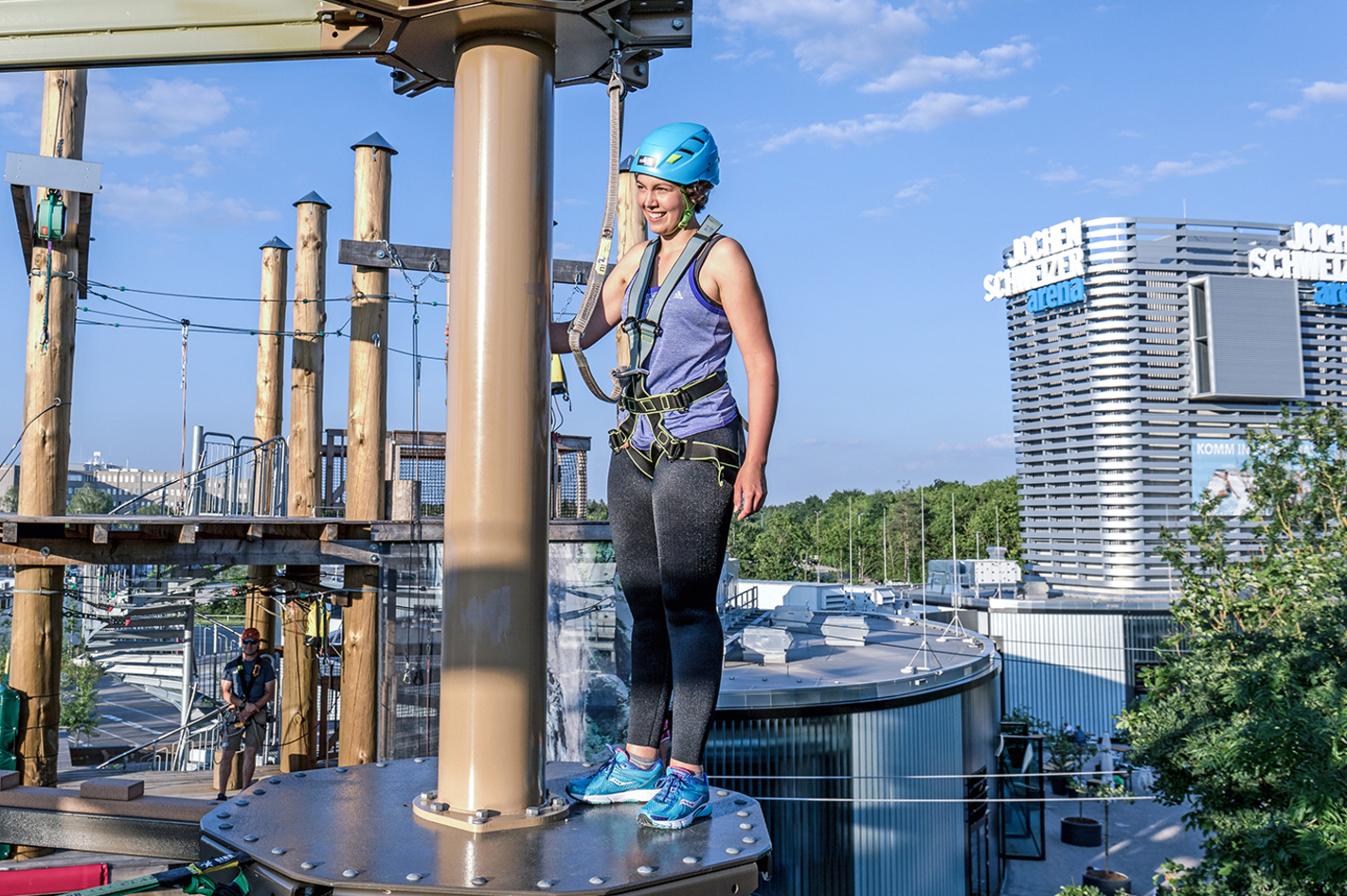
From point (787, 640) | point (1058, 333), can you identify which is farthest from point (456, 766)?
point (1058, 333)

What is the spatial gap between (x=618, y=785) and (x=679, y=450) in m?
0.81

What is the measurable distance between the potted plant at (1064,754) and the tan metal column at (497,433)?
20873mm

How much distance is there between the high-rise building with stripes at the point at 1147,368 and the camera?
34.8 m

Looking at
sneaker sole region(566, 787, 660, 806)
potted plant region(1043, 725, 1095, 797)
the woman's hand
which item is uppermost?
the woman's hand

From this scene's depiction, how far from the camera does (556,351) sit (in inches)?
99.7

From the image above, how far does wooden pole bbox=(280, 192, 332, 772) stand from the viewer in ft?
34.6

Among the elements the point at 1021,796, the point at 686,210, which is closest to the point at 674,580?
the point at 686,210

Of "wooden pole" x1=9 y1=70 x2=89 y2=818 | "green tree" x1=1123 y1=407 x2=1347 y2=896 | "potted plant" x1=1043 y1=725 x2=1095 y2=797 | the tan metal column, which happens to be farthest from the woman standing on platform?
"potted plant" x1=1043 y1=725 x2=1095 y2=797

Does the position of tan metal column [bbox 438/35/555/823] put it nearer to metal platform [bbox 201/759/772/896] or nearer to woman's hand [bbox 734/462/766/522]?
metal platform [bbox 201/759/772/896]

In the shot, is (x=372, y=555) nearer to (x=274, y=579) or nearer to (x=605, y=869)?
(x=274, y=579)

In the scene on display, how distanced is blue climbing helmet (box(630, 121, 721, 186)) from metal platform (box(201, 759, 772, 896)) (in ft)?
5.06

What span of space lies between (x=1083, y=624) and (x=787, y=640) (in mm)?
15344

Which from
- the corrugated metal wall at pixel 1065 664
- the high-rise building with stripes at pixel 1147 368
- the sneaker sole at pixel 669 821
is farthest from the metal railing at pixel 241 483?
the high-rise building with stripes at pixel 1147 368

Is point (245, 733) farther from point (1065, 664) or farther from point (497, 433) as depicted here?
point (1065, 664)
